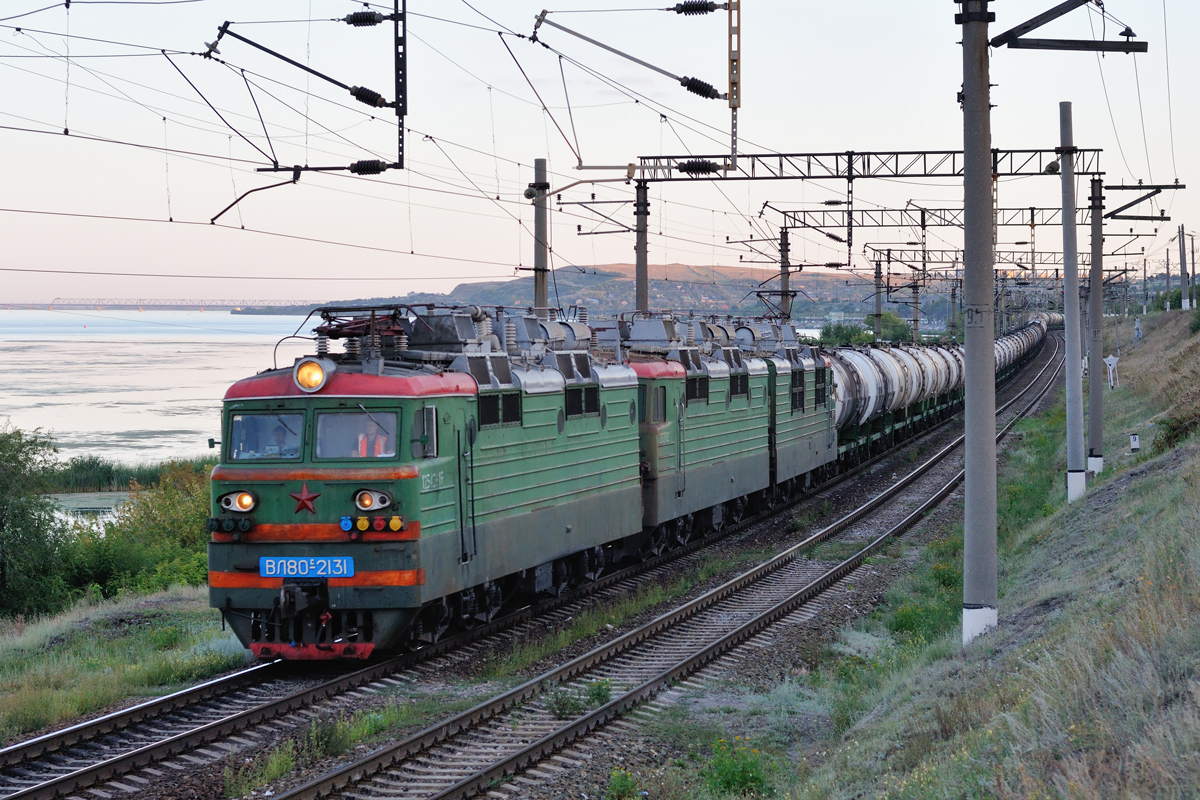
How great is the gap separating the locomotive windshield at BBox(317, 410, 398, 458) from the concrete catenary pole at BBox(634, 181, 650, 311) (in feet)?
49.5

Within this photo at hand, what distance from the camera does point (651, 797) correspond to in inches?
386

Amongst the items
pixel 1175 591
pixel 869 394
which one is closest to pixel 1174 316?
pixel 869 394

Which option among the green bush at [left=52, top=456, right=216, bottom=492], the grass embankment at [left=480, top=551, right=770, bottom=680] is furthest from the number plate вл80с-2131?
the green bush at [left=52, top=456, right=216, bottom=492]

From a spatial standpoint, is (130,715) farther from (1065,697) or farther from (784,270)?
(784,270)

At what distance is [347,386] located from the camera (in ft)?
44.1

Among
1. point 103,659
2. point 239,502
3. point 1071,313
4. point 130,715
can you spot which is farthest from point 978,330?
point 1071,313

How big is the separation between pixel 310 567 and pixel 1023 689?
24.3ft

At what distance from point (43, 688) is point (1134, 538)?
12.4 m

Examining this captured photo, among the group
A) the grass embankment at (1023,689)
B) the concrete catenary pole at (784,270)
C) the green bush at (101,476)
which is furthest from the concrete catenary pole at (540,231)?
the green bush at (101,476)

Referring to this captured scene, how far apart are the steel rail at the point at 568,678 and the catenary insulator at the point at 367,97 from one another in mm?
8297

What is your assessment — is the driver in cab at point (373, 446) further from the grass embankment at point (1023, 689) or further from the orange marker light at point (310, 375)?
the grass embankment at point (1023, 689)

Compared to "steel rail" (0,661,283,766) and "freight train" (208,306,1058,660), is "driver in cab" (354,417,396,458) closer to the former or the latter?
"freight train" (208,306,1058,660)

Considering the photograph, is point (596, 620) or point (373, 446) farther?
point (596, 620)

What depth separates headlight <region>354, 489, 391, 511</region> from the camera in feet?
42.9
